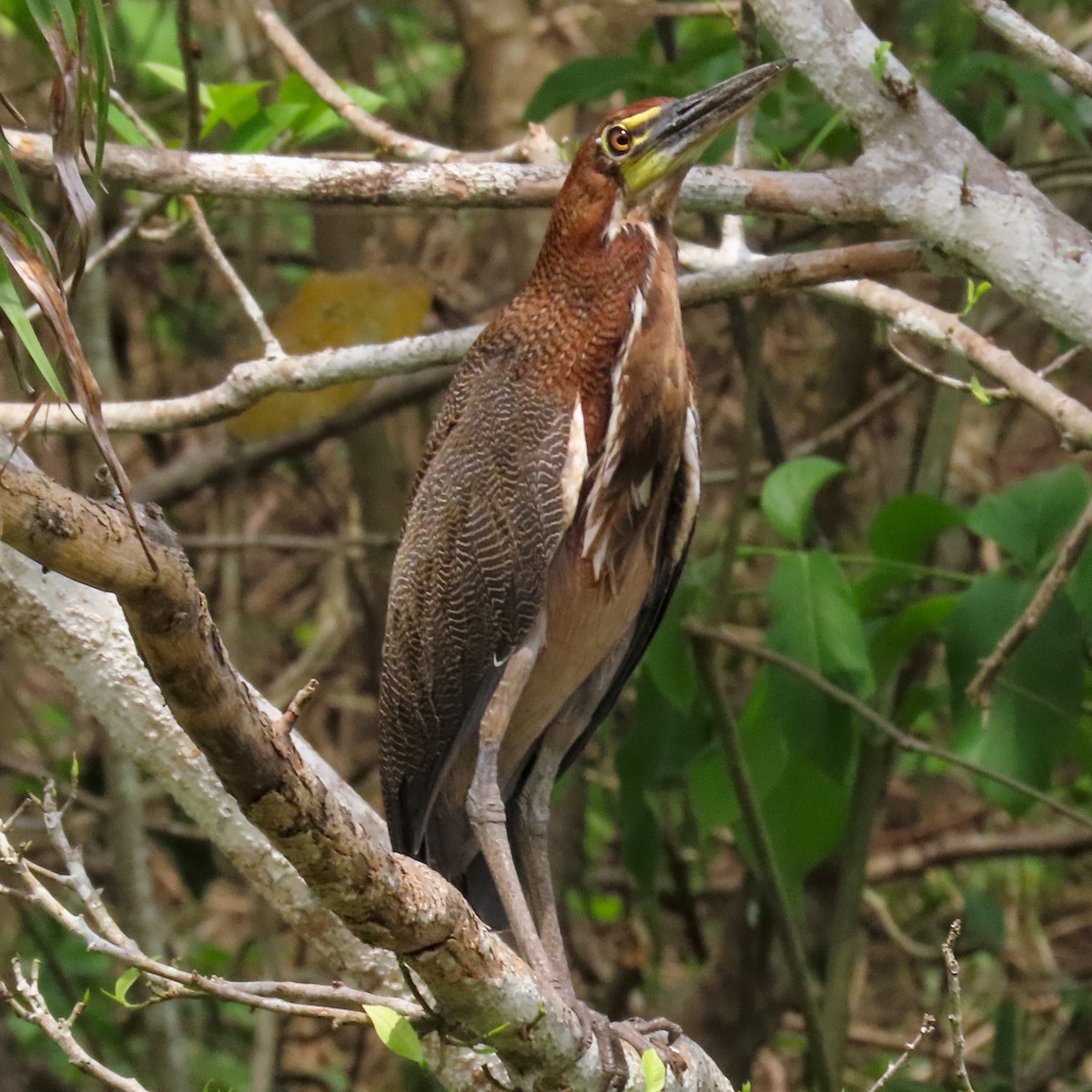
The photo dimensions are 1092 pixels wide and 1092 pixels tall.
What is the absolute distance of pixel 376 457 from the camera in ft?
15.8

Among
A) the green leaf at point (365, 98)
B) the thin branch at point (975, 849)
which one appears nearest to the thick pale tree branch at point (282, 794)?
the green leaf at point (365, 98)

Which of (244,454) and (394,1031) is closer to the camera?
(394,1031)

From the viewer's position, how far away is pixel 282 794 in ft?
4.61

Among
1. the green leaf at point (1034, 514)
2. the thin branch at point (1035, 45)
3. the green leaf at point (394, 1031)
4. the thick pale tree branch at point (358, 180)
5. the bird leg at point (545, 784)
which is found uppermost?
the thin branch at point (1035, 45)

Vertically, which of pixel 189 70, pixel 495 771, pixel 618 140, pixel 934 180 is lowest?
pixel 495 771

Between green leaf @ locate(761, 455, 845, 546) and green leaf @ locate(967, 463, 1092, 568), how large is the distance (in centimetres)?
30

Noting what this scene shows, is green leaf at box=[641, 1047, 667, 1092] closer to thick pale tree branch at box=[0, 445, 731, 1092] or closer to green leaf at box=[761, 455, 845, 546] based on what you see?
thick pale tree branch at box=[0, 445, 731, 1092]

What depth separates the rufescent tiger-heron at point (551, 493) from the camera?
254 centimetres

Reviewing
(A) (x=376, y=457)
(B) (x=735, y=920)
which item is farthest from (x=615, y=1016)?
(A) (x=376, y=457)

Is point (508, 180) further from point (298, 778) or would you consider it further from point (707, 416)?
point (707, 416)

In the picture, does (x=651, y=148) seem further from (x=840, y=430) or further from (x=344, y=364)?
(x=840, y=430)

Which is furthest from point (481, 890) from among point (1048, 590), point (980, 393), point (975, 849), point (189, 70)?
point (975, 849)

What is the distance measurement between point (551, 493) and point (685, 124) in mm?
614

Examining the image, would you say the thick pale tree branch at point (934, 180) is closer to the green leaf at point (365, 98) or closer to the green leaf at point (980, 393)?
the green leaf at point (980, 393)
